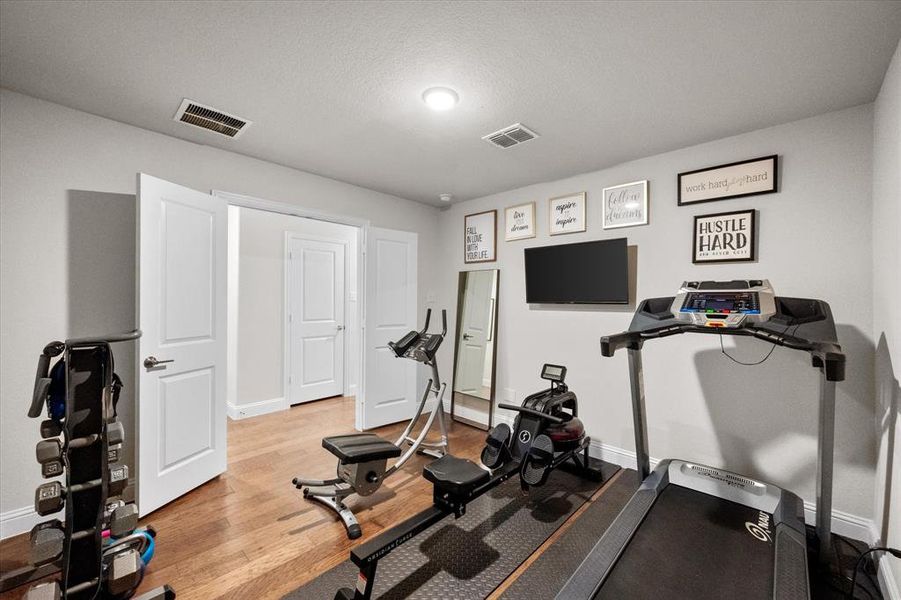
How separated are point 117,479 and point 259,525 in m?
0.99

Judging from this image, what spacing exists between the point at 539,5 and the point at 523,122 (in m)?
1.00

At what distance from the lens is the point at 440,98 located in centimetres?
217

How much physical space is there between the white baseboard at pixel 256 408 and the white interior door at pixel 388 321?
4.75ft

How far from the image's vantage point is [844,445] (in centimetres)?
225

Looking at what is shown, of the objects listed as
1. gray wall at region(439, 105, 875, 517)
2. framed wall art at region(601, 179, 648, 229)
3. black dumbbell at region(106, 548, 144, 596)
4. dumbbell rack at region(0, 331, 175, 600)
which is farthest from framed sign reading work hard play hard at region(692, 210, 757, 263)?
black dumbbell at region(106, 548, 144, 596)

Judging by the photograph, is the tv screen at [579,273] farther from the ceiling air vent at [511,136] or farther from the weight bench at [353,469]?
the weight bench at [353,469]

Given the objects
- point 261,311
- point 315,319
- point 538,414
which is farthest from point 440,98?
point 315,319

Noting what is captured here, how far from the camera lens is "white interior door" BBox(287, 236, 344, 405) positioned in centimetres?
490

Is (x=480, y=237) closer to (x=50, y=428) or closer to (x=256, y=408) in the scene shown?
(x=256, y=408)

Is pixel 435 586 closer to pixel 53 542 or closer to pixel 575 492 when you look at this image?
pixel 575 492

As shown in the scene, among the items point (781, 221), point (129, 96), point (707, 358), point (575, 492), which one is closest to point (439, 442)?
point (575, 492)

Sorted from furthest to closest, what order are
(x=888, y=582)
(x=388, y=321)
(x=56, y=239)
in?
(x=388, y=321), (x=56, y=239), (x=888, y=582)

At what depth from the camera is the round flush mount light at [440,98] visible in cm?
212

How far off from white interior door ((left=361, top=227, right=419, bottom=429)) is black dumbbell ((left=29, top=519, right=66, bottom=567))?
A: 2524mm
